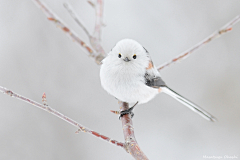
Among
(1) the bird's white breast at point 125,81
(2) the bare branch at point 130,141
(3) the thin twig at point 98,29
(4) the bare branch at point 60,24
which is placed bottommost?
(2) the bare branch at point 130,141

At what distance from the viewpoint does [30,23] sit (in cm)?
296

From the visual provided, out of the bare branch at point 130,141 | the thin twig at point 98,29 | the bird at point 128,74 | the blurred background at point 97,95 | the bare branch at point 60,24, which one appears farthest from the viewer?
the blurred background at point 97,95

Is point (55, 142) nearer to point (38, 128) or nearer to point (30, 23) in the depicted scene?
point (38, 128)

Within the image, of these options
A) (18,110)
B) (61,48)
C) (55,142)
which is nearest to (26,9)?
(61,48)

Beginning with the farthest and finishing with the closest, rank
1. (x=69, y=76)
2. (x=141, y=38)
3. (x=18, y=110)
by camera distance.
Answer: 1. (x=141, y=38)
2. (x=69, y=76)
3. (x=18, y=110)

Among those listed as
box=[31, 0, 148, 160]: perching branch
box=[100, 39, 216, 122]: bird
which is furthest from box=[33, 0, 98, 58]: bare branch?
box=[100, 39, 216, 122]: bird

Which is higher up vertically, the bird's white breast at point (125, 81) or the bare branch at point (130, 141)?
the bird's white breast at point (125, 81)

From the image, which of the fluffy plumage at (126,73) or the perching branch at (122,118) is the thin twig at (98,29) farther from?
the fluffy plumage at (126,73)

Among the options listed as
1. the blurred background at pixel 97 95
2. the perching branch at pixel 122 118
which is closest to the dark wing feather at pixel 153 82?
the perching branch at pixel 122 118

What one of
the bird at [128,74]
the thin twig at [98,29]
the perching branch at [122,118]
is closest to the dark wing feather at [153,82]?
the bird at [128,74]

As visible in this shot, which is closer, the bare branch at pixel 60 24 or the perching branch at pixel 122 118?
the perching branch at pixel 122 118

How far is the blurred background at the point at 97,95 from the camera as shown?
8.71 feet

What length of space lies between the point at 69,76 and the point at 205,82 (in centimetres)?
179

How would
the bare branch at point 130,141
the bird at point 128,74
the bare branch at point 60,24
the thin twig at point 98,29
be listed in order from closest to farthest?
the bare branch at point 130,141 < the bare branch at point 60,24 < the bird at point 128,74 < the thin twig at point 98,29
